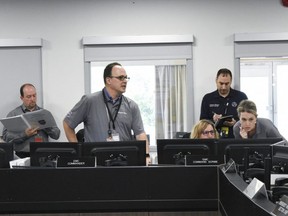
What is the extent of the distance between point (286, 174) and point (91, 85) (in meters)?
3.51

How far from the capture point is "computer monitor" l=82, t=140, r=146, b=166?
295cm

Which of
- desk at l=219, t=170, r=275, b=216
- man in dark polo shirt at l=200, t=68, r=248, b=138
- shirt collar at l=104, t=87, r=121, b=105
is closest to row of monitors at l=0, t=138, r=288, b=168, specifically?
desk at l=219, t=170, r=275, b=216

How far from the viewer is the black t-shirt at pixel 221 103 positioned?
530cm

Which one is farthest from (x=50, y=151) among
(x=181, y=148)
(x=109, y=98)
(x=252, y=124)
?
(x=252, y=124)

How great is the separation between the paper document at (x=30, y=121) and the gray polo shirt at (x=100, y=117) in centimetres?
79

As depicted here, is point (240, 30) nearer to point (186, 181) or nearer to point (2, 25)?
point (2, 25)

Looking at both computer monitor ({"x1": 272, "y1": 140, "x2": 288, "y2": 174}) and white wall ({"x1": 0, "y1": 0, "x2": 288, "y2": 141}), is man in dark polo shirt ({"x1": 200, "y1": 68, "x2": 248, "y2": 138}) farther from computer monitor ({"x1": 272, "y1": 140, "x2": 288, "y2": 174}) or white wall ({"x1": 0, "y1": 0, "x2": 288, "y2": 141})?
computer monitor ({"x1": 272, "y1": 140, "x2": 288, "y2": 174})

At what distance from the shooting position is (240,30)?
18.6ft

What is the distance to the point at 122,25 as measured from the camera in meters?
5.71

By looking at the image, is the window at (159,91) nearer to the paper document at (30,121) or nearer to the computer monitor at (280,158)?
the paper document at (30,121)

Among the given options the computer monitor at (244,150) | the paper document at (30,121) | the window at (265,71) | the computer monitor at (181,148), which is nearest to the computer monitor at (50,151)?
the computer monitor at (181,148)

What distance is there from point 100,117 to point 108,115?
0.24 ft

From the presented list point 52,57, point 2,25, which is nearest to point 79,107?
point 52,57

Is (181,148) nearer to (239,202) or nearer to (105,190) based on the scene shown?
(105,190)
